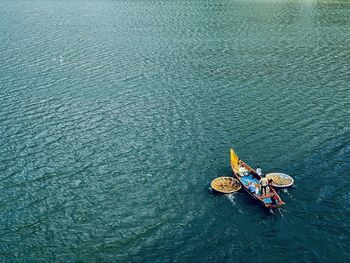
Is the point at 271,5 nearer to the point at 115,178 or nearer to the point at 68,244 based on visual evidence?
the point at 115,178

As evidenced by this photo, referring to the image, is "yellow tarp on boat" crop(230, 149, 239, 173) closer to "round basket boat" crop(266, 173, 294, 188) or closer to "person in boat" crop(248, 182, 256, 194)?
"round basket boat" crop(266, 173, 294, 188)

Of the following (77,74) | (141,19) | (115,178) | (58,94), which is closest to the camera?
(115,178)

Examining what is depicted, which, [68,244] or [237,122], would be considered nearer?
[68,244]

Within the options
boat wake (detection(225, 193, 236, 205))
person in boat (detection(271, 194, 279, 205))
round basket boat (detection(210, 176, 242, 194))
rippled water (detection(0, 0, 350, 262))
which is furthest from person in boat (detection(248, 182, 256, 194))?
person in boat (detection(271, 194, 279, 205))

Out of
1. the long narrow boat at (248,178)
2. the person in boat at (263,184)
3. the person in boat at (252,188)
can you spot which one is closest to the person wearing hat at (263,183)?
the person in boat at (263,184)

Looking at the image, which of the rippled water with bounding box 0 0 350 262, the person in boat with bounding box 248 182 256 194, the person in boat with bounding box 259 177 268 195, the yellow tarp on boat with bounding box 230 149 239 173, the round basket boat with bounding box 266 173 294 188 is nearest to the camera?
the rippled water with bounding box 0 0 350 262

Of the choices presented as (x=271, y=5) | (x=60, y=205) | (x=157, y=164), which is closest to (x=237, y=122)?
(x=157, y=164)

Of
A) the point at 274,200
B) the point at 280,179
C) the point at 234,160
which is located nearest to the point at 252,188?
the point at 274,200
